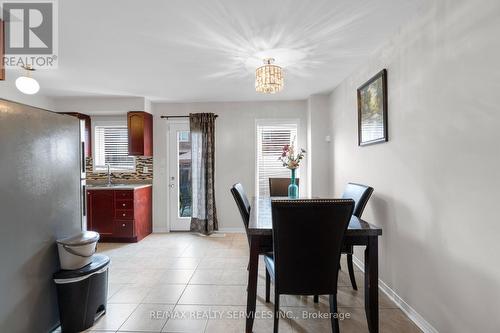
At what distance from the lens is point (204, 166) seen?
14.6ft

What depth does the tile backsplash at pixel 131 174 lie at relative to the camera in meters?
4.54

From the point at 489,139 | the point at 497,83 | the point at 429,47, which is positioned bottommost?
the point at 489,139

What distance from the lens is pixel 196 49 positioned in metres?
2.48

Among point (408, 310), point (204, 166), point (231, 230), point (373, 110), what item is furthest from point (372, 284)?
point (204, 166)

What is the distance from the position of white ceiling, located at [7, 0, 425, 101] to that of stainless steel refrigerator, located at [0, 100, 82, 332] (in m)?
0.89

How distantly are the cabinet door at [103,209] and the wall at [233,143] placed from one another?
0.78 meters

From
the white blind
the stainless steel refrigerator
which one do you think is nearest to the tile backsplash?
the white blind

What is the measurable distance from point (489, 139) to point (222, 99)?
367 centimetres

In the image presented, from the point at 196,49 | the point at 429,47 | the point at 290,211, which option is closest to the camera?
the point at 290,211

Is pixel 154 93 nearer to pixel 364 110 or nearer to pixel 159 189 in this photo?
pixel 159 189

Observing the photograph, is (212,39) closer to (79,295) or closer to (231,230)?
(79,295)

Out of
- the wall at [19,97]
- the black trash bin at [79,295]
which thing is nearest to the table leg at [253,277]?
the black trash bin at [79,295]

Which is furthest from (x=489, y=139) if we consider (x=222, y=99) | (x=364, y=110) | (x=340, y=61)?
(x=222, y=99)

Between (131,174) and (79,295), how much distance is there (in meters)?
3.00
